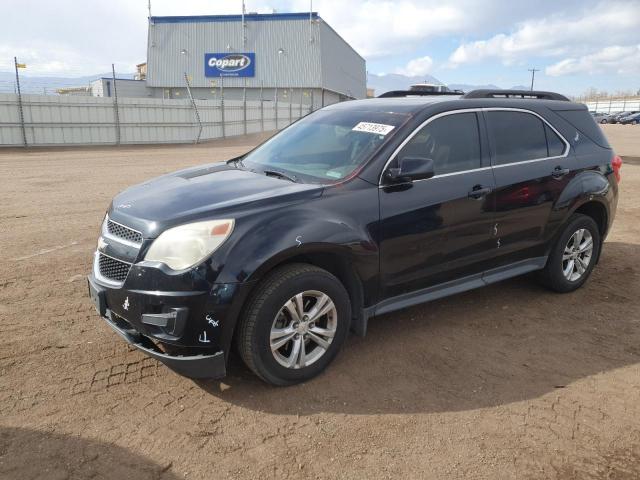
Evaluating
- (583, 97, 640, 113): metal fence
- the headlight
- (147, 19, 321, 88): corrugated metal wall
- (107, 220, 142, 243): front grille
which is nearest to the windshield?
the headlight

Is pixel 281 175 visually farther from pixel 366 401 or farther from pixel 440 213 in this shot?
pixel 366 401

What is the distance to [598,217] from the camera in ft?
17.9

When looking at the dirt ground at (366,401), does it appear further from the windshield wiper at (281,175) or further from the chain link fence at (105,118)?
the chain link fence at (105,118)

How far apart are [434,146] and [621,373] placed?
6.87 ft

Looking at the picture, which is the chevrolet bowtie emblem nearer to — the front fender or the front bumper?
the front bumper

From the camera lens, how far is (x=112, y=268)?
3430 millimetres

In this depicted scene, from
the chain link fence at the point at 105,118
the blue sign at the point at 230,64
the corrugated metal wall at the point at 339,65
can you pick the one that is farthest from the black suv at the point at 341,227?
the corrugated metal wall at the point at 339,65

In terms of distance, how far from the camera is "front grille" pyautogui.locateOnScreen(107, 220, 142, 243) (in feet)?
10.9

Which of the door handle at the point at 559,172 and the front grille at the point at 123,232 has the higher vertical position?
the door handle at the point at 559,172

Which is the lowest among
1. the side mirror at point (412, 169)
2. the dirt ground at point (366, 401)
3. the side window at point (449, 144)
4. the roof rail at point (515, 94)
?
the dirt ground at point (366, 401)

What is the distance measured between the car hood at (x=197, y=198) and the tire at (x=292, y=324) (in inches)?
18.6

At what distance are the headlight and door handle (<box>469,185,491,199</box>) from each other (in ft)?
6.58

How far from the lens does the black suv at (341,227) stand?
3.16 meters

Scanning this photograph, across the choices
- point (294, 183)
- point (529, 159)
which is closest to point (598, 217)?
point (529, 159)
